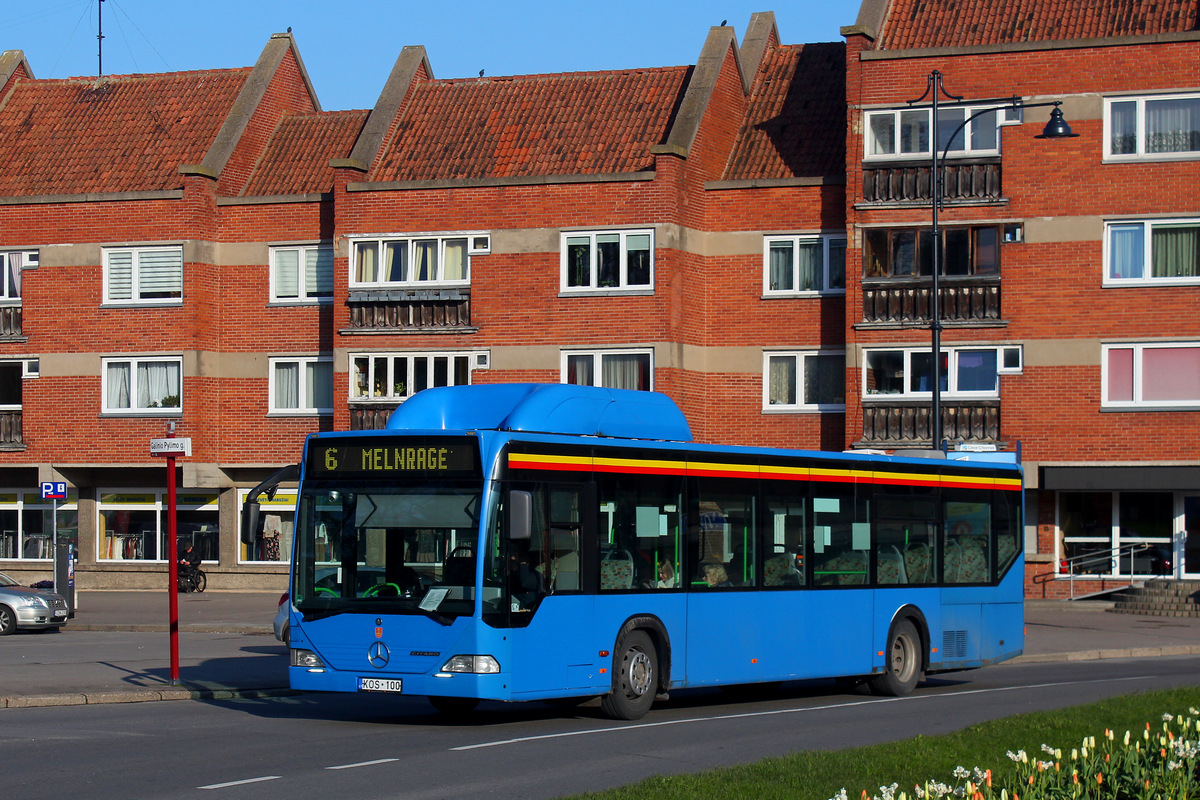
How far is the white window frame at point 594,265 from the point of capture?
35500 mm

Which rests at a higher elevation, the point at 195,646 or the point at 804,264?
the point at 804,264

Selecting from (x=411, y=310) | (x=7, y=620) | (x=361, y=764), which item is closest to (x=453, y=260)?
(x=411, y=310)

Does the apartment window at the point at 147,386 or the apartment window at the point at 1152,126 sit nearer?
the apartment window at the point at 1152,126

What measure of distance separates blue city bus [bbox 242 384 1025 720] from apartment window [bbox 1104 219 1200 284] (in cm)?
1696

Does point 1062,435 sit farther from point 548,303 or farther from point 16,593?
point 16,593

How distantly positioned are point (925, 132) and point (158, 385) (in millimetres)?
20126

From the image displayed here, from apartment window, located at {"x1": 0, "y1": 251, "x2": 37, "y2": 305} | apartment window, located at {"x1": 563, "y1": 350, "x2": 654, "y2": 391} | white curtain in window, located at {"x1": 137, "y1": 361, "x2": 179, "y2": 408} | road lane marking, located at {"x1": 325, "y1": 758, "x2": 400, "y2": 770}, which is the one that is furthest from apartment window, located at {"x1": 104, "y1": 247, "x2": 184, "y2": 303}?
road lane marking, located at {"x1": 325, "y1": 758, "x2": 400, "y2": 770}

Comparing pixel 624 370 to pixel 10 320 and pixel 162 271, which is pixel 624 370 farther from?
pixel 10 320

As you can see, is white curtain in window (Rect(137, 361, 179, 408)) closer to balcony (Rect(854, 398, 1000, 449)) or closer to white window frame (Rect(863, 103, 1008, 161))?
balcony (Rect(854, 398, 1000, 449))

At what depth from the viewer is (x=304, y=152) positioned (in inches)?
1623

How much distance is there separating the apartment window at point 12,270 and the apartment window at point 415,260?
887 cm

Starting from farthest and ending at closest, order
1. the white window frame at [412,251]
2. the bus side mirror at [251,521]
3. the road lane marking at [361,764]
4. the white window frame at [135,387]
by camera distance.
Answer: the white window frame at [135,387] < the white window frame at [412,251] < the bus side mirror at [251,521] < the road lane marking at [361,764]

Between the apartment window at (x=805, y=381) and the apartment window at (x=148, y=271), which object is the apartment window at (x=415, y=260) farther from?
the apartment window at (x=805, y=381)

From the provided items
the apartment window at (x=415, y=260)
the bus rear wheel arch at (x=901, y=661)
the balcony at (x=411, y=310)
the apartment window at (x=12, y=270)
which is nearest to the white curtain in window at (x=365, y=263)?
the apartment window at (x=415, y=260)
